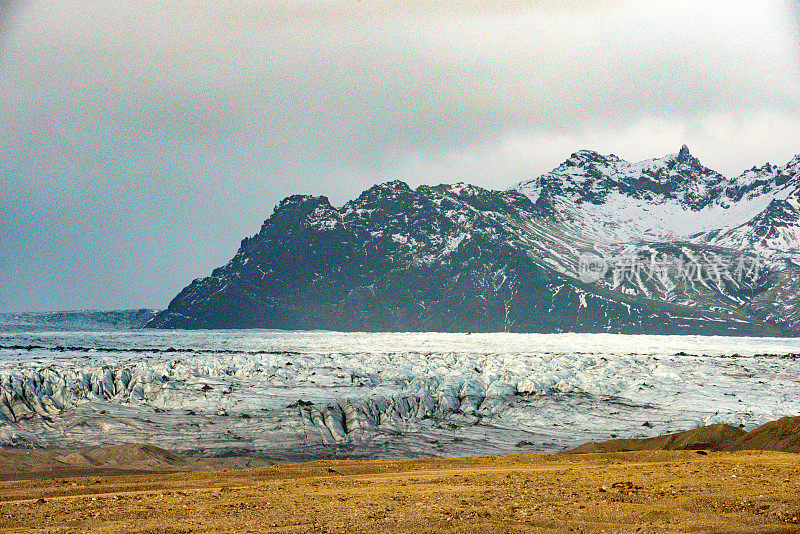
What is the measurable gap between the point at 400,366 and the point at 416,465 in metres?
20.0

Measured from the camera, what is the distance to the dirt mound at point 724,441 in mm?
23469

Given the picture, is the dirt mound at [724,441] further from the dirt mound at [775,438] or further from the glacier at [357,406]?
the glacier at [357,406]

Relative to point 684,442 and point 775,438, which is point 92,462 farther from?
point 775,438

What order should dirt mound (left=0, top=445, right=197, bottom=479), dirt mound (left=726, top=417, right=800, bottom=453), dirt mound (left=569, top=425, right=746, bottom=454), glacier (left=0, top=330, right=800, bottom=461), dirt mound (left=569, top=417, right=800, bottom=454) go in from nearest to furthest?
dirt mound (left=0, top=445, right=197, bottom=479)
dirt mound (left=726, top=417, right=800, bottom=453)
dirt mound (left=569, top=417, right=800, bottom=454)
dirt mound (left=569, top=425, right=746, bottom=454)
glacier (left=0, top=330, right=800, bottom=461)

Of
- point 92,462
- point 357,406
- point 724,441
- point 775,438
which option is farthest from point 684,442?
point 92,462

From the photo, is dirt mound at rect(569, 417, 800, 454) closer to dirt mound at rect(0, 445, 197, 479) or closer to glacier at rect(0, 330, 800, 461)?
glacier at rect(0, 330, 800, 461)

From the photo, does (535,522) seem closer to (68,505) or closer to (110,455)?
(68,505)

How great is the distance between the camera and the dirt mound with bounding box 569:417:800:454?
2347 cm

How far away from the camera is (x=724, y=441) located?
80.2ft

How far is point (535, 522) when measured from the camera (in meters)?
11.4

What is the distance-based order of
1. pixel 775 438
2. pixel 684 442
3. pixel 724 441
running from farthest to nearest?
pixel 724 441 < pixel 684 442 < pixel 775 438

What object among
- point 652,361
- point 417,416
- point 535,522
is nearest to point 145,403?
point 417,416

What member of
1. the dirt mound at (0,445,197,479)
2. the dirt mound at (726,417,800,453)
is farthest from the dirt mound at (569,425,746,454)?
the dirt mound at (0,445,197,479)

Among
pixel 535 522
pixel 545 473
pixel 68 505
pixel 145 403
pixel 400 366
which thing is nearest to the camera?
pixel 535 522
